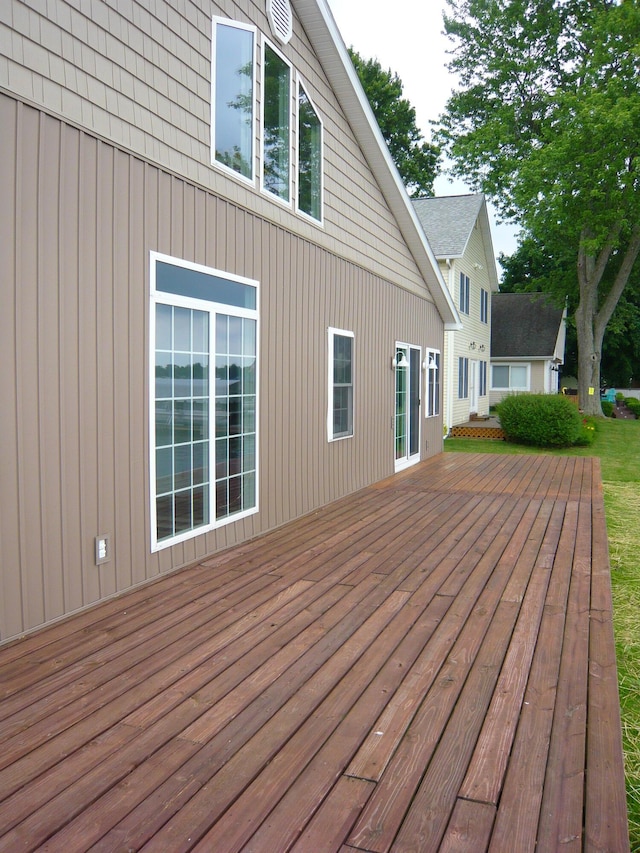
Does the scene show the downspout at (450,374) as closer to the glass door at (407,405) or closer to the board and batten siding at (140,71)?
the glass door at (407,405)

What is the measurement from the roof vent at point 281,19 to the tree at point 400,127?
23.6 metres

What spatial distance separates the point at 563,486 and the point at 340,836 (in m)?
7.52

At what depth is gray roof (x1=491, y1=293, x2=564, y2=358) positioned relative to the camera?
80.1ft

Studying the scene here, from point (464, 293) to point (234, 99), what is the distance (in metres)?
14.2

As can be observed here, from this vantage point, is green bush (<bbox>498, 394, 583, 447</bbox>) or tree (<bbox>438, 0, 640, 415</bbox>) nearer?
green bush (<bbox>498, 394, 583, 447</bbox>)

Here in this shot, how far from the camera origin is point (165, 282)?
4.38 metres

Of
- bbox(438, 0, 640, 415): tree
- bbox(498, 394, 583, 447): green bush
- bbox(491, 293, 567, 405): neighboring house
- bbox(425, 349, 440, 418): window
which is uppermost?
bbox(438, 0, 640, 415): tree

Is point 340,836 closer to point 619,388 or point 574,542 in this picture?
point 574,542

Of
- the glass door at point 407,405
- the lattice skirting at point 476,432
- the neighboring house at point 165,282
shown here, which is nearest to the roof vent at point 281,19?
the neighboring house at point 165,282

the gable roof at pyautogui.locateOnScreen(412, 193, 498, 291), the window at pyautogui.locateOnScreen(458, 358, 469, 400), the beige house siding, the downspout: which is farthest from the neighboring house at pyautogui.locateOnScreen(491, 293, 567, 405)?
the downspout

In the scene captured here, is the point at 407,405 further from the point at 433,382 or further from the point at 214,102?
the point at 214,102

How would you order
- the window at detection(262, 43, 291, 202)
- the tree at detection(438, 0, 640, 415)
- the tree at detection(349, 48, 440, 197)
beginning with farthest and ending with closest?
1. the tree at detection(349, 48, 440, 197)
2. the tree at detection(438, 0, 640, 415)
3. the window at detection(262, 43, 291, 202)

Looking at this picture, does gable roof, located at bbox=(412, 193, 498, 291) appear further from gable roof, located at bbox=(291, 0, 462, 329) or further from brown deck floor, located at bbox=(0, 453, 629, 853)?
brown deck floor, located at bbox=(0, 453, 629, 853)

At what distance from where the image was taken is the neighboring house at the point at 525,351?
24375 mm
